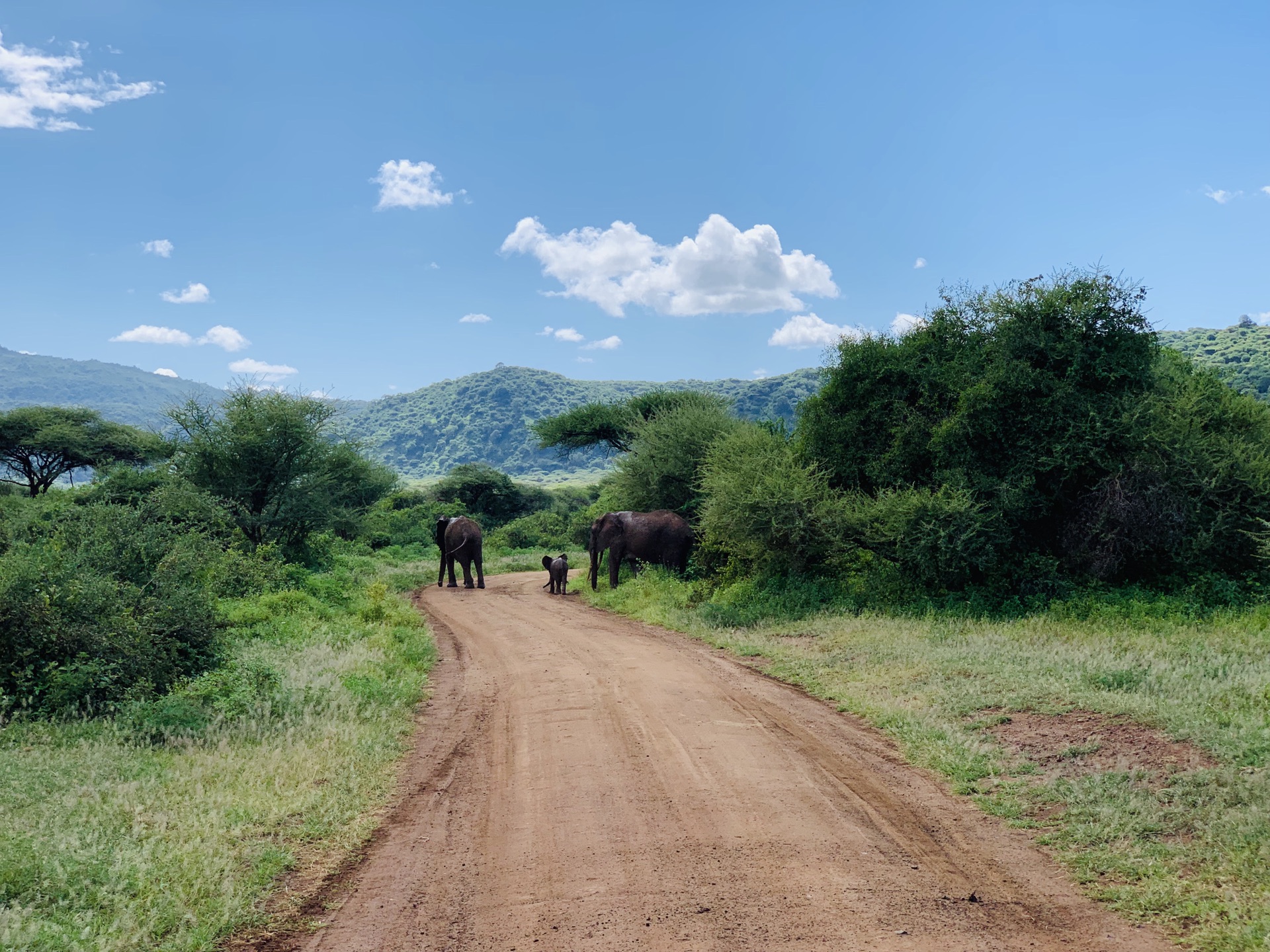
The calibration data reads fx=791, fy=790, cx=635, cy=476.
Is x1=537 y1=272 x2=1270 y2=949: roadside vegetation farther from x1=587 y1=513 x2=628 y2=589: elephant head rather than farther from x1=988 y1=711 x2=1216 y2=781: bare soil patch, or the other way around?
x1=587 y1=513 x2=628 y2=589: elephant head

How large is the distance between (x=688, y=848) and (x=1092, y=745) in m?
4.28

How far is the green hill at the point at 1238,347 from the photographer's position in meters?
54.5

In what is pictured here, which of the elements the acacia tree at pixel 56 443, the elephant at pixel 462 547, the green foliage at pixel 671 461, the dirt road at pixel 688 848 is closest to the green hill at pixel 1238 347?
the green foliage at pixel 671 461

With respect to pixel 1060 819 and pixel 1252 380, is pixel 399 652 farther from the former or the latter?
pixel 1252 380

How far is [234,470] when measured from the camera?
22.3 meters

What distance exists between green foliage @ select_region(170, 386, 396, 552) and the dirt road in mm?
15316

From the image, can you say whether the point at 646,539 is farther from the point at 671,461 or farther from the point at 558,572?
the point at 671,461

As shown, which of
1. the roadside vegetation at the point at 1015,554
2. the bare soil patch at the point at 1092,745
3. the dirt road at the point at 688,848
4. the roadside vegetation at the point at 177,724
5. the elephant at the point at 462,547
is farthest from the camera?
the elephant at the point at 462,547

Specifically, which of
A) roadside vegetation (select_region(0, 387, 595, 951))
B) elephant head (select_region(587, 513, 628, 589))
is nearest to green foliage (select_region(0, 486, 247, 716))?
roadside vegetation (select_region(0, 387, 595, 951))

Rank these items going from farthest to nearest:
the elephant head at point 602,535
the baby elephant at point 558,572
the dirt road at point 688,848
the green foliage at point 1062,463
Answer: the baby elephant at point 558,572, the elephant head at point 602,535, the green foliage at point 1062,463, the dirt road at point 688,848

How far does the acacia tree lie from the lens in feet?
143

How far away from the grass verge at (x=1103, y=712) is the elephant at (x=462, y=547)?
36.4ft

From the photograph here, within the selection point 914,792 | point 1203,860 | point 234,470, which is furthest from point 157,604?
point 234,470

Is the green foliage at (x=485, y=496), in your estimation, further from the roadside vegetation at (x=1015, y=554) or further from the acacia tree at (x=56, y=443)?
the roadside vegetation at (x=1015, y=554)
